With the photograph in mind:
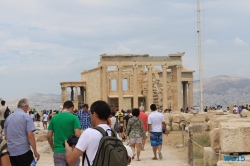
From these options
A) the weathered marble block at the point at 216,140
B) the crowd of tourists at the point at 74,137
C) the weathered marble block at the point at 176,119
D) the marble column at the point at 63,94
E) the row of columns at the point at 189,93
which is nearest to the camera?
the crowd of tourists at the point at 74,137

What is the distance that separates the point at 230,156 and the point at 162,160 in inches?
222

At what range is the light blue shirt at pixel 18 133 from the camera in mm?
8195

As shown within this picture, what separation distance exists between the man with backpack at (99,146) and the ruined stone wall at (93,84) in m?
47.3

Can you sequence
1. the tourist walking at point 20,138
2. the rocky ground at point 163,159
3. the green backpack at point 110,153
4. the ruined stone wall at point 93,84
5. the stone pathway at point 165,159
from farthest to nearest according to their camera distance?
the ruined stone wall at point 93,84 < the rocky ground at point 163,159 < the stone pathway at point 165,159 < the tourist walking at point 20,138 < the green backpack at point 110,153

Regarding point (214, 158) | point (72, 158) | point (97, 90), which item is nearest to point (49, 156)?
point (214, 158)

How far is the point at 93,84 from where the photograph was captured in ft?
189

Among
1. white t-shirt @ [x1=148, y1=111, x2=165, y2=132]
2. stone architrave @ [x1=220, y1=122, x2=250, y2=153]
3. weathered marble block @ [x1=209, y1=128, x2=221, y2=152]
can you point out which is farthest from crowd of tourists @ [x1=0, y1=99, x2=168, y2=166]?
weathered marble block @ [x1=209, y1=128, x2=221, y2=152]

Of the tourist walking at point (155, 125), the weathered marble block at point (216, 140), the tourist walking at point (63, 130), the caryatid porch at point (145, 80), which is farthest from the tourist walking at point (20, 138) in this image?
the caryatid porch at point (145, 80)

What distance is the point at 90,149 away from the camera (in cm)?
534

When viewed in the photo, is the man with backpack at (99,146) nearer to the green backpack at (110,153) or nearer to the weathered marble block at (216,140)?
the green backpack at (110,153)

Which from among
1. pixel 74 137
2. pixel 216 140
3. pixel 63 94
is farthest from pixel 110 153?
pixel 63 94

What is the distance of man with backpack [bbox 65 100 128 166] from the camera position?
509 centimetres

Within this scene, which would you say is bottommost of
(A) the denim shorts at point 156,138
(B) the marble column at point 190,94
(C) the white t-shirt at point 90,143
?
(A) the denim shorts at point 156,138

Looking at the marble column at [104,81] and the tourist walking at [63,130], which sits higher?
the marble column at [104,81]
